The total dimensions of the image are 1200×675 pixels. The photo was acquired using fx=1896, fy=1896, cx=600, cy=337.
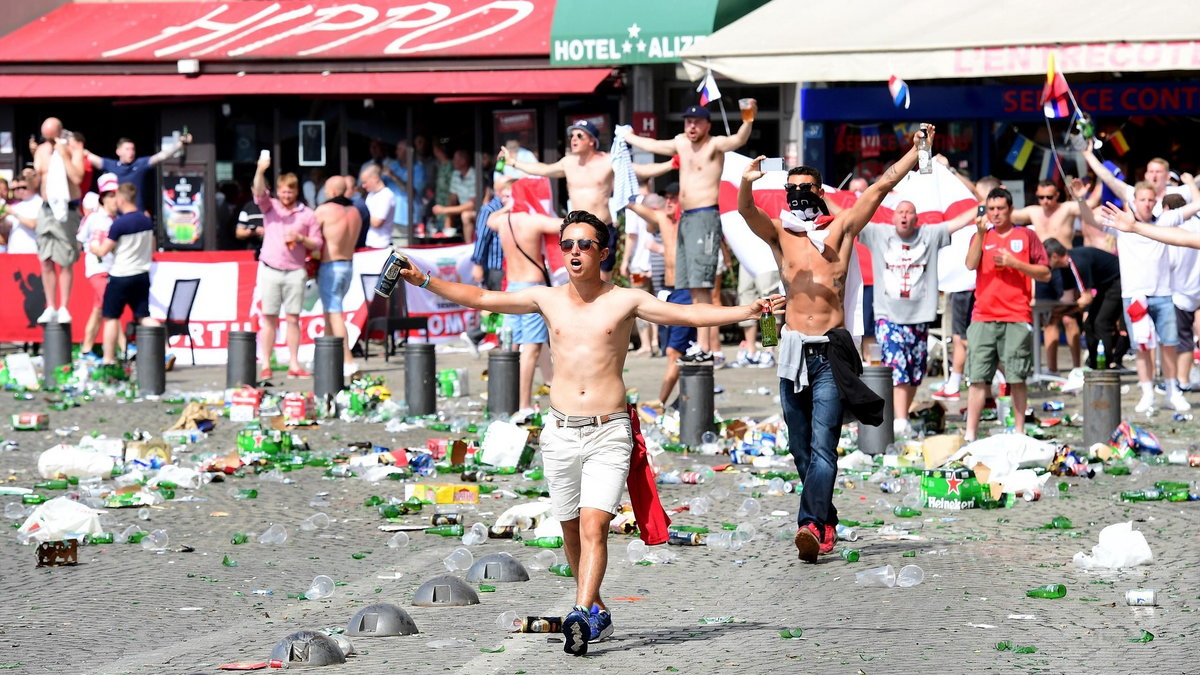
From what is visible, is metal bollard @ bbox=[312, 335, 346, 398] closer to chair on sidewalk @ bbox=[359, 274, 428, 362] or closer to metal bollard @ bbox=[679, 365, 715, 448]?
chair on sidewalk @ bbox=[359, 274, 428, 362]

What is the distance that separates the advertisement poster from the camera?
76.3 feet

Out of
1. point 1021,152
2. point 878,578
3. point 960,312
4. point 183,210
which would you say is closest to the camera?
point 878,578

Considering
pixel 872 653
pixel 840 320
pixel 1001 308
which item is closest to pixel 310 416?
pixel 1001 308

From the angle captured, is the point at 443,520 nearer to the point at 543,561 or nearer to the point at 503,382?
the point at 543,561

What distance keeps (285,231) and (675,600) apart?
383 inches

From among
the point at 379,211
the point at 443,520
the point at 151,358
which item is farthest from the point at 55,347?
the point at 443,520

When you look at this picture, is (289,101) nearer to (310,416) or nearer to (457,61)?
(457,61)

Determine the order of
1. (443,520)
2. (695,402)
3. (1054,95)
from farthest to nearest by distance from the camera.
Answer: (1054,95)
(695,402)
(443,520)

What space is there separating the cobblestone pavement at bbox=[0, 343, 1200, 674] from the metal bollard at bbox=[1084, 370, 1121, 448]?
156 cm

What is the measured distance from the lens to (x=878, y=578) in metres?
8.03

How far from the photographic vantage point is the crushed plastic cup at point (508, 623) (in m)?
7.06

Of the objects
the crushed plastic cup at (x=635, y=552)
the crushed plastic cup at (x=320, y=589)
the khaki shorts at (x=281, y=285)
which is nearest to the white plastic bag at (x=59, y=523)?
the crushed plastic cup at (x=320, y=589)

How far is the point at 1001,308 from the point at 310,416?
17.2 feet

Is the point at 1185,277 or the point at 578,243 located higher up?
the point at 578,243
